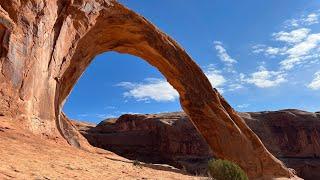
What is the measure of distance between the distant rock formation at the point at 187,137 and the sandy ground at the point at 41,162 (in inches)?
1593

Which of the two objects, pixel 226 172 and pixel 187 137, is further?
pixel 187 137

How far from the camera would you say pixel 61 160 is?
10.4 m

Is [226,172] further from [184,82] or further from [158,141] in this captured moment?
[158,141]

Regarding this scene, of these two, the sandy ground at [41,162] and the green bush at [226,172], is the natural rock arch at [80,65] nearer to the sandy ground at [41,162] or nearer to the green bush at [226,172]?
the sandy ground at [41,162]

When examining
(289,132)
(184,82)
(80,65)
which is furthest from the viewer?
(289,132)

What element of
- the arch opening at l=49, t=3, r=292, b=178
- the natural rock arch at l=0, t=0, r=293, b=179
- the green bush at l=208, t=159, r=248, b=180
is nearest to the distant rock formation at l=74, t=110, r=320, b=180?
the arch opening at l=49, t=3, r=292, b=178

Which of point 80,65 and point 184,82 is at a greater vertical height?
point 80,65

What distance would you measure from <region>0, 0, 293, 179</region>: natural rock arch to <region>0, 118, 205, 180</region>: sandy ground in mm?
1356

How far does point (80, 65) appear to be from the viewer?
21.4m

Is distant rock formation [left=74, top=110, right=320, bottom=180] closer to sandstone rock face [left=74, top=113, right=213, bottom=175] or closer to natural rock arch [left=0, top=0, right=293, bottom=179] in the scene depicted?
sandstone rock face [left=74, top=113, right=213, bottom=175]

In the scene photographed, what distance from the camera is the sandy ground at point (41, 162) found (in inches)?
324

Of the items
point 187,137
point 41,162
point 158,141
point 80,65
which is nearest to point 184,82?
point 80,65

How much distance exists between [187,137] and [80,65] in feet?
117

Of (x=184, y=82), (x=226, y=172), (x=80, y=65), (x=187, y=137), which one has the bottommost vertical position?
(x=226, y=172)
